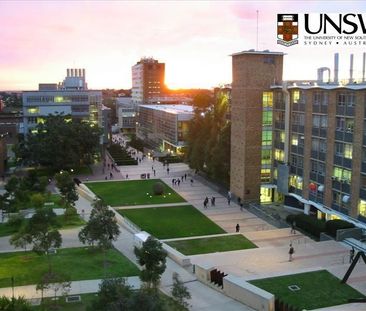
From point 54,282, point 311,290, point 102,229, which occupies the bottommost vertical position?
point 311,290

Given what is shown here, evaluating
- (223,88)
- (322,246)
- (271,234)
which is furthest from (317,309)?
(223,88)

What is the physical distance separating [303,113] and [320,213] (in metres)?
11.0

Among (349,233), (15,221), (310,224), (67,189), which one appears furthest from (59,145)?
(349,233)

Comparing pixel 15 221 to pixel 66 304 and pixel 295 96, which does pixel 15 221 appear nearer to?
pixel 66 304

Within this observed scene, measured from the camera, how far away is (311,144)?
2058 inches

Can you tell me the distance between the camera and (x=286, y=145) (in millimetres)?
56531

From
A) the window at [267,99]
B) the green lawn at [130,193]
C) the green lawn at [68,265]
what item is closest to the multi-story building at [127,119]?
the green lawn at [130,193]

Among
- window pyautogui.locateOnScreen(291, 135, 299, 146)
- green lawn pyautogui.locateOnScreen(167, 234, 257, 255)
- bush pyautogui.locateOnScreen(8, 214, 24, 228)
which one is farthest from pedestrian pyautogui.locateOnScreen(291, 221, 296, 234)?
bush pyautogui.locateOnScreen(8, 214, 24, 228)

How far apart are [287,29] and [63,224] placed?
29638 millimetres

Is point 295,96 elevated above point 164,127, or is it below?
above

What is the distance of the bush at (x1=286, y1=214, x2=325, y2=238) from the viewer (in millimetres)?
A: 44481

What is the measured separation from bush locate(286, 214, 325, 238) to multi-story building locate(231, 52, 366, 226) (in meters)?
3.04

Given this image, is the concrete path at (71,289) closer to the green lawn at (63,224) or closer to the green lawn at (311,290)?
the green lawn at (311,290)

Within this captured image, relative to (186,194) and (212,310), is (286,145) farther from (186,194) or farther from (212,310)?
(212,310)
